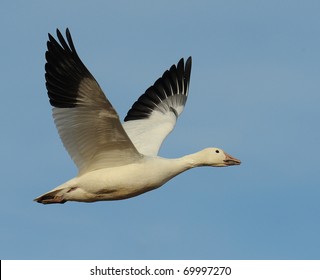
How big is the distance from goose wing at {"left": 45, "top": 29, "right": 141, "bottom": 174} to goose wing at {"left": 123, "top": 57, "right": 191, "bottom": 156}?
2.11m

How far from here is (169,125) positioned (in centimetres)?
2084

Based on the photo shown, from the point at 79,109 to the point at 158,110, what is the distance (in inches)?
193

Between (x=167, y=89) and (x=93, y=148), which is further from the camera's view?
(x=167, y=89)

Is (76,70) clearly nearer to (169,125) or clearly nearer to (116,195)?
(116,195)

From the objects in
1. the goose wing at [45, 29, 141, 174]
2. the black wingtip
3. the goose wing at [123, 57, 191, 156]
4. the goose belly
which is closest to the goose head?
the goose belly

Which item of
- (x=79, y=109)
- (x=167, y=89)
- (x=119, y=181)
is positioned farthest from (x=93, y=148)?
(x=167, y=89)

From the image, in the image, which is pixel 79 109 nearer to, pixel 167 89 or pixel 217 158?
pixel 217 158


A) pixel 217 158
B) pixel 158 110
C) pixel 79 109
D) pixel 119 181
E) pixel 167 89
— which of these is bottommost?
pixel 119 181

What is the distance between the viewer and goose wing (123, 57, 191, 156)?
66.0 ft

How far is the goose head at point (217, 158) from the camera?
1839 cm

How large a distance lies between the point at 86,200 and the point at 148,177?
1.13 meters

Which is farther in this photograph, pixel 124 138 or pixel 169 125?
pixel 169 125

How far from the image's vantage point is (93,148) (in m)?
17.5

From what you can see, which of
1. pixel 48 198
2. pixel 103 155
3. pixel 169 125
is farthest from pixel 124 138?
pixel 169 125
